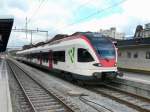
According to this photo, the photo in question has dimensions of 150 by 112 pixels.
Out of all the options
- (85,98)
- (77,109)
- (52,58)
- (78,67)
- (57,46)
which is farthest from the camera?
(52,58)

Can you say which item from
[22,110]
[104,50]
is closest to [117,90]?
[104,50]

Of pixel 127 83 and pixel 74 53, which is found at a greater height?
pixel 74 53

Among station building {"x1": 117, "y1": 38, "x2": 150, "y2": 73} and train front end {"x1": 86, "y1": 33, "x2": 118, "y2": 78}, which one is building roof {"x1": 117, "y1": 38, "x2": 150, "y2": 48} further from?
train front end {"x1": 86, "y1": 33, "x2": 118, "y2": 78}

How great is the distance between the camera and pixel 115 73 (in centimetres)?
1817

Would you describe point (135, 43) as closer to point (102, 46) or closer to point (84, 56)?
point (102, 46)

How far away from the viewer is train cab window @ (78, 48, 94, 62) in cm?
1784

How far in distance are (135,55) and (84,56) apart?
12.8 metres

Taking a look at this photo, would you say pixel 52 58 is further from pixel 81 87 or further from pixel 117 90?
pixel 117 90

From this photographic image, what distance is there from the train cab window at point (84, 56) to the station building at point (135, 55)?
10.3 meters

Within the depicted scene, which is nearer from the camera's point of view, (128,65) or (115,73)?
(115,73)

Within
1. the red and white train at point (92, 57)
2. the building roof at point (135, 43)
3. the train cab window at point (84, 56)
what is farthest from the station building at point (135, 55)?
the train cab window at point (84, 56)

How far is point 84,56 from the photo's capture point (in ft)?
59.6

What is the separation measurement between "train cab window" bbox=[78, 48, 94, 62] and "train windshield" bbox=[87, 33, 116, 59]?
0.55m

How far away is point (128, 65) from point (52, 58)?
8.65m
